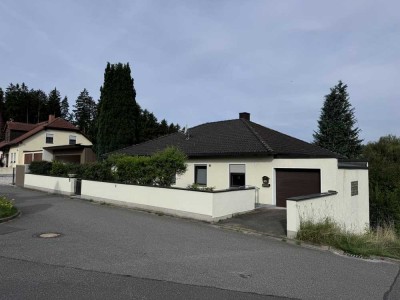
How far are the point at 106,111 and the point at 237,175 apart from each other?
2042 centimetres

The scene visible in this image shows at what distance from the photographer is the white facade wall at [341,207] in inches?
438

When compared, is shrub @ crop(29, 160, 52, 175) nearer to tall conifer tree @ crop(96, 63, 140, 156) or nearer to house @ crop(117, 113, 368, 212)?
tall conifer tree @ crop(96, 63, 140, 156)

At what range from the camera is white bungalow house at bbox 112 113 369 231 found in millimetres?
16047

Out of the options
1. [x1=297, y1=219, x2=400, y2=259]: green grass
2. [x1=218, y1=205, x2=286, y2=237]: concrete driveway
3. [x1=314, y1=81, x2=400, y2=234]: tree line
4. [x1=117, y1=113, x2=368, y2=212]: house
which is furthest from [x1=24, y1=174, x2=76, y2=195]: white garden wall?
[x1=314, y1=81, x2=400, y2=234]: tree line

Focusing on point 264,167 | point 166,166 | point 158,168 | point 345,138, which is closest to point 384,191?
point 345,138

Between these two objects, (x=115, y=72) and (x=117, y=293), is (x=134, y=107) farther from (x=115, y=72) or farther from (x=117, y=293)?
(x=117, y=293)

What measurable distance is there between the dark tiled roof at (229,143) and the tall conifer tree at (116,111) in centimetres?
910

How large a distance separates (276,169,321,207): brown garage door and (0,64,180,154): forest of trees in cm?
2084

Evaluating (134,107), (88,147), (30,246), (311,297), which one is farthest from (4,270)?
(134,107)

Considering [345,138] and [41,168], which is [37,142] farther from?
[345,138]

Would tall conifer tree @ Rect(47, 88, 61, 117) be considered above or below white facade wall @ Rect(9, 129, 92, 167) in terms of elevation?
above

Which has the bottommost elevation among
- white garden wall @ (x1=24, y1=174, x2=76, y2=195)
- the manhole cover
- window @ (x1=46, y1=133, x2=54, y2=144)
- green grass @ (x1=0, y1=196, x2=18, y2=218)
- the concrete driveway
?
the concrete driveway

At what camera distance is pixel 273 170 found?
17.8 m

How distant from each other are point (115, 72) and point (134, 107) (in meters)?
4.05
